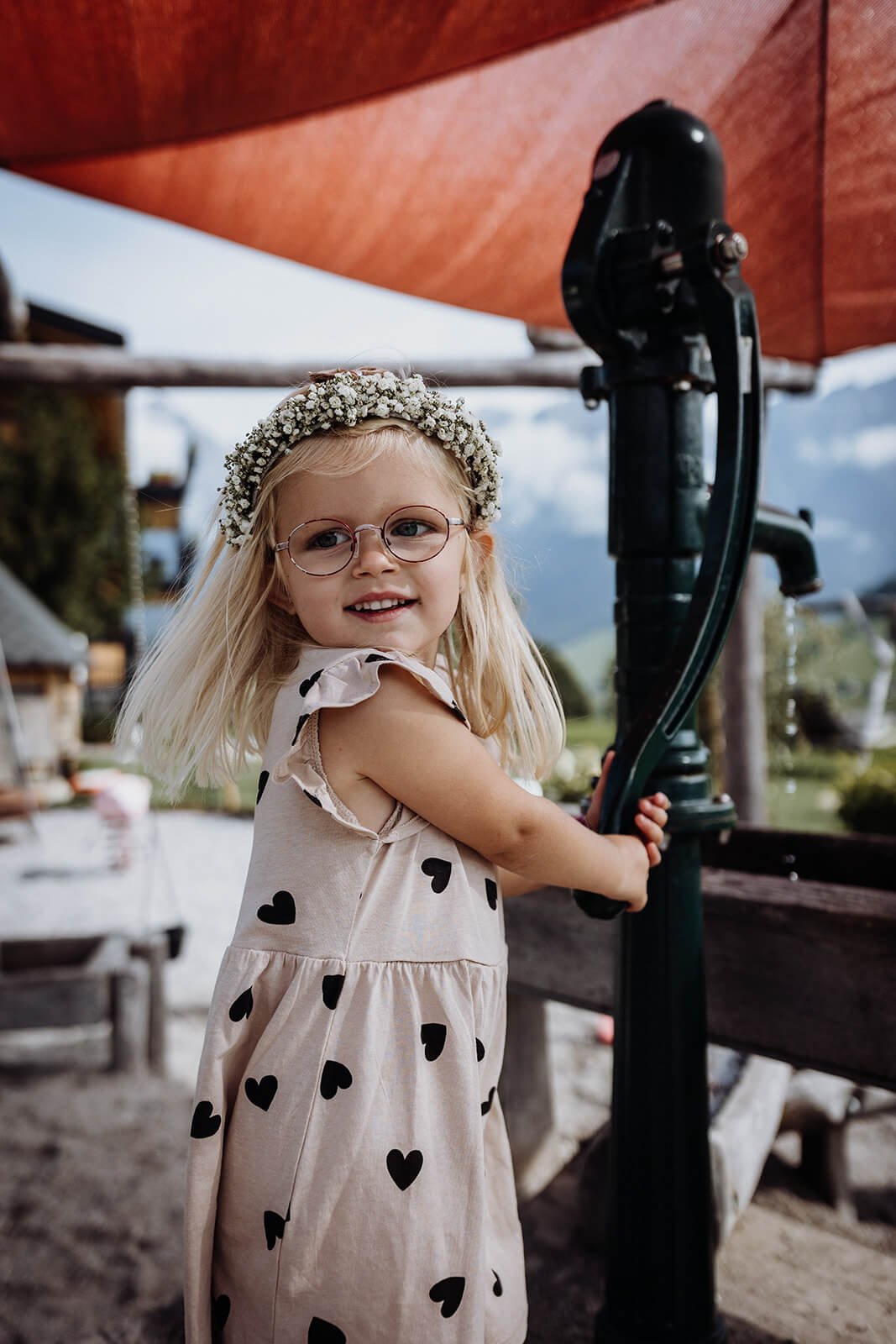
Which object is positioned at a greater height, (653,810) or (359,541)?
(359,541)

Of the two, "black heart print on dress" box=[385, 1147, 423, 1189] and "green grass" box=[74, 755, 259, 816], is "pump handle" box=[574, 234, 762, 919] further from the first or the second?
"green grass" box=[74, 755, 259, 816]

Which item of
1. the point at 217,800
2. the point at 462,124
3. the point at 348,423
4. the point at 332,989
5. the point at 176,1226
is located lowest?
the point at 217,800

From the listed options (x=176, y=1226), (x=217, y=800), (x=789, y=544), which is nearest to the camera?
(x=789, y=544)

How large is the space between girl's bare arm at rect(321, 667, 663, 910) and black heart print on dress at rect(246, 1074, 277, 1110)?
0.32 m

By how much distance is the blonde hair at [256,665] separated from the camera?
4.03 ft

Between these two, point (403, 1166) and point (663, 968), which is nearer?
point (403, 1166)

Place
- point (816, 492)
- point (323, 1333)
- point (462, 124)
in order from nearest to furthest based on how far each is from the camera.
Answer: point (323, 1333) → point (462, 124) → point (816, 492)

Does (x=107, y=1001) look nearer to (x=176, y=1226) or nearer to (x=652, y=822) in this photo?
(x=176, y=1226)

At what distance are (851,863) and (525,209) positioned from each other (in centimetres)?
176

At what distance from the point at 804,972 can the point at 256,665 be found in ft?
2.74


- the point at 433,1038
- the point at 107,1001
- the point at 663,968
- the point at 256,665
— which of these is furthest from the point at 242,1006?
the point at 107,1001

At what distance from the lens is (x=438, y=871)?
3.53 feet

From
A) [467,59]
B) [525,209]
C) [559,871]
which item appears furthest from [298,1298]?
[525,209]

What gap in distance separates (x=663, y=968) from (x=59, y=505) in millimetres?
12935
